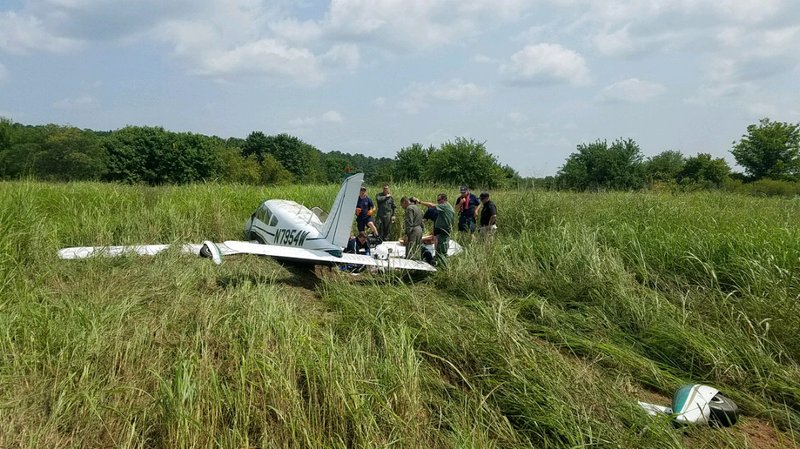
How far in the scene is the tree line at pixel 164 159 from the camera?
1448 inches

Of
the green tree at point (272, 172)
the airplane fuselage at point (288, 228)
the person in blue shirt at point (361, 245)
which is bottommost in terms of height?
the person in blue shirt at point (361, 245)

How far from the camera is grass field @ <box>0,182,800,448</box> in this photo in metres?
2.78

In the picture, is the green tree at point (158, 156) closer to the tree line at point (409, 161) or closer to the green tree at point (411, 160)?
the tree line at point (409, 161)

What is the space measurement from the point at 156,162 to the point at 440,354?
5447cm

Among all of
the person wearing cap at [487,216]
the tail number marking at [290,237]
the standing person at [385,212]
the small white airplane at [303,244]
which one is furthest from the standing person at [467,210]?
the tail number marking at [290,237]

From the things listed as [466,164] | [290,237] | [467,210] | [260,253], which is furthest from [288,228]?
[466,164]

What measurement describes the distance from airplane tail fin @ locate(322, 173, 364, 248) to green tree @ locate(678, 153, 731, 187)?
150ft

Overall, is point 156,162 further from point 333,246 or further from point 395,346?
point 395,346

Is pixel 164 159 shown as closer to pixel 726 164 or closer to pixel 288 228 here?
pixel 288 228

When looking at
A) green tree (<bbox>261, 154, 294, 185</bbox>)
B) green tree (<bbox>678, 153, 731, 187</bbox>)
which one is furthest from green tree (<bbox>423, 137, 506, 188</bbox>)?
green tree (<bbox>261, 154, 294, 185</bbox>)

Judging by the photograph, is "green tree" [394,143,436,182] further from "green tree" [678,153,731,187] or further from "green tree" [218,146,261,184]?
"green tree" [678,153,731,187]

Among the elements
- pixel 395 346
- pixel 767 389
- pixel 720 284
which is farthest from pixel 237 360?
pixel 720 284

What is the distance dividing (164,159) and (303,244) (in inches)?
1923

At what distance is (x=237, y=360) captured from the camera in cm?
325
